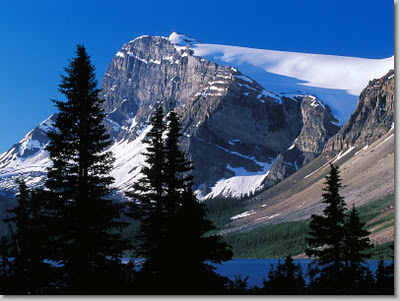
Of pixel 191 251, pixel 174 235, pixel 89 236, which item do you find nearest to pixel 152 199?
pixel 174 235

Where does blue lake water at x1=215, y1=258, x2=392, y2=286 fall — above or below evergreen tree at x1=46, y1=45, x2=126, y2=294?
below

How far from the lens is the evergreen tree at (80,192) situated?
24.4 meters

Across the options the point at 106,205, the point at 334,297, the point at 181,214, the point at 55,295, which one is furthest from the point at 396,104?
the point at 55,295

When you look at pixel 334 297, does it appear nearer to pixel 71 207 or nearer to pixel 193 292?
pixel 193 292

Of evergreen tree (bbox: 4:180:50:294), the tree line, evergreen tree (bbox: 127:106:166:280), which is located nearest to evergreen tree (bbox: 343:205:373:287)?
the tree line

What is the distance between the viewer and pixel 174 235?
82.1ft

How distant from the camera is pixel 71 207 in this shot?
24797 mm

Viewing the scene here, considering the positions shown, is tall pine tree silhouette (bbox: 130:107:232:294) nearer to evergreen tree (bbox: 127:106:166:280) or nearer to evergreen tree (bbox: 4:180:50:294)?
evergreen tree (bbox: 127:106:166:280)

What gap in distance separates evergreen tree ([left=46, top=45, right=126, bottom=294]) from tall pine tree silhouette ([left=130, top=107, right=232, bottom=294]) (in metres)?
2.25

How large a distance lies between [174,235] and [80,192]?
5269mm

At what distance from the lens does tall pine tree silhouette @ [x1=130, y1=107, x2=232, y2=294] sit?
2361 centimetres

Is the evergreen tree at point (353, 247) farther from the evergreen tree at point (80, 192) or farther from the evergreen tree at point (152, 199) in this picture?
the evergreen tree at point (80, 192)

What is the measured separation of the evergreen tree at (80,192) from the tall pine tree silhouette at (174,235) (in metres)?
2.25

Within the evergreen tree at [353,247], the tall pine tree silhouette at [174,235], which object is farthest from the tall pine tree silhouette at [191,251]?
the evergreen tree at [353,247]
